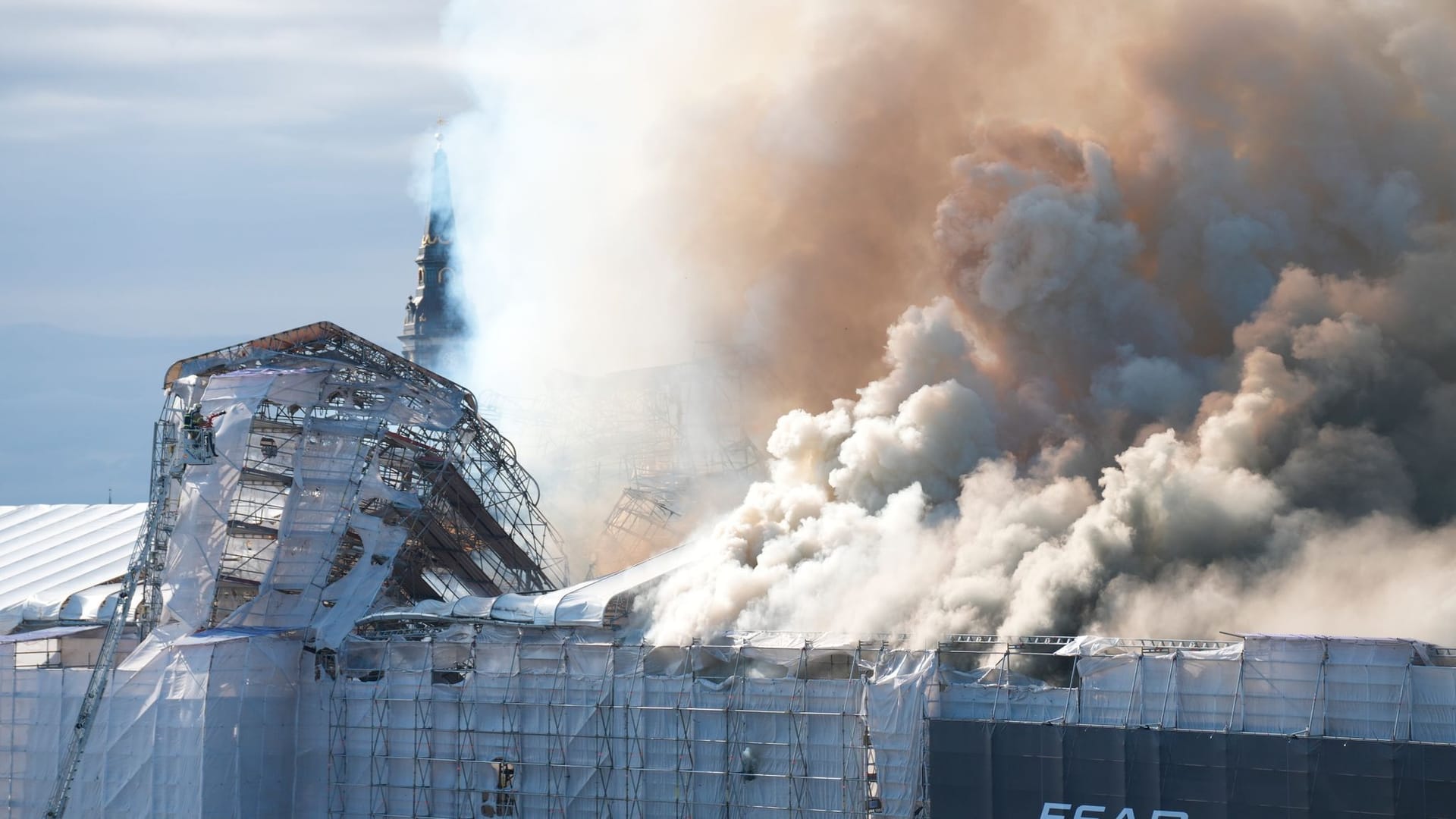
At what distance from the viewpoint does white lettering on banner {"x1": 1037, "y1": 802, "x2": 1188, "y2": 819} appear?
47.9 meters

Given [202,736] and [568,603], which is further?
[568,603]

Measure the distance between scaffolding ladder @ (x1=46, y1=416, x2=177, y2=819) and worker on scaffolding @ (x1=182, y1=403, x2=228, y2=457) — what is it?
4.74 ft

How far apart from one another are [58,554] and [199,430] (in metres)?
22.5

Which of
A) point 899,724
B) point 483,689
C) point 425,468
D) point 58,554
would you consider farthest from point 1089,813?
point 58,554

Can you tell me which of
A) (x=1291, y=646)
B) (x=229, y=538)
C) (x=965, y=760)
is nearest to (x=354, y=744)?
(x=229, y=538)

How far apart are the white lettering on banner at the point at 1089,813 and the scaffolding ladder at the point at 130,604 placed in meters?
29.9

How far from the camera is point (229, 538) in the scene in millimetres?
63969

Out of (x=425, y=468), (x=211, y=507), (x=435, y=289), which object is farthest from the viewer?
(x=435, y=289)

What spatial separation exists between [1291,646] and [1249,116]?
24642 mm

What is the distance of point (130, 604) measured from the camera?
61.4 m

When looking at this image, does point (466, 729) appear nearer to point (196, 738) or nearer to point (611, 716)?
point (611, 716)

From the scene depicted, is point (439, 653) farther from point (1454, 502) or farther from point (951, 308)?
point (1454, 502)

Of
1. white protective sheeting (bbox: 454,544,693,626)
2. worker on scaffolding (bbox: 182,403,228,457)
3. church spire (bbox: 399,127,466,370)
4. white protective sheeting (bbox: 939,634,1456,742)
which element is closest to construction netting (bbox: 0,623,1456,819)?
white protective sheeting (bbox: 939,634,1456,742)

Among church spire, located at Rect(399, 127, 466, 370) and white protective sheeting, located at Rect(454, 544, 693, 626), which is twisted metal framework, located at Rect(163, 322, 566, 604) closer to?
white protective sheeting, located at Rect(454, 544, 693, 626)
